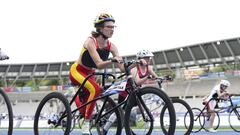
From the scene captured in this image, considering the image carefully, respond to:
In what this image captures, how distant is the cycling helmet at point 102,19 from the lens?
5.88 metres

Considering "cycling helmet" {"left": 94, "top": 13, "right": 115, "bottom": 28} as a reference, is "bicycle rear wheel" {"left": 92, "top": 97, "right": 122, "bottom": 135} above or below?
below

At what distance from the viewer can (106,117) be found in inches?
241

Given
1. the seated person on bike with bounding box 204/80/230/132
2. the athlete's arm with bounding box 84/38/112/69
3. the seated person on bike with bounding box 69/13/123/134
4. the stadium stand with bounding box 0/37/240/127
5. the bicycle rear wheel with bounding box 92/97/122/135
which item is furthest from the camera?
the stadium stand with bounding box 0/37/240/127

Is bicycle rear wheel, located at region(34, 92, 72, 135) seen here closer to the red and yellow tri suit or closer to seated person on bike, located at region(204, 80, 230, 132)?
the red and yellow tri suit

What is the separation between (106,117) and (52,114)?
2.68ft

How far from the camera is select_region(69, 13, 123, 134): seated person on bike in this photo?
5.88 metres

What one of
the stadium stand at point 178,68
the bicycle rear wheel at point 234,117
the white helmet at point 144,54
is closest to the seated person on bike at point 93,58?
the white helmet at point 144,54

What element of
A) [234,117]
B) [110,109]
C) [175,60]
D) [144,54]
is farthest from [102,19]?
[175,60]

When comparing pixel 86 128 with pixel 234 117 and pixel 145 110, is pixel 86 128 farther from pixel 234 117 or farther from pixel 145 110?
pixel 234 117

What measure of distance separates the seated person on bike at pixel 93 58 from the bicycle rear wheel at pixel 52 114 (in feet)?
0.97

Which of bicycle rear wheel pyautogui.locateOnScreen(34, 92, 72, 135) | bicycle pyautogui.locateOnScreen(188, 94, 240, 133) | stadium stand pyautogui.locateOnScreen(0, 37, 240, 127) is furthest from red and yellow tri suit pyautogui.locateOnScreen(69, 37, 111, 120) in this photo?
stadium stand pyautogui.locateOnScreen(0, 37, 240, 127)

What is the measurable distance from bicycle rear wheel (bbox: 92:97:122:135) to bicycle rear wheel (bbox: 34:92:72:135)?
0.50m

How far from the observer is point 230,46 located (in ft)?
194

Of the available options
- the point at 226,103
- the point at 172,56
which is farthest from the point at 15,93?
the point at 226,103
